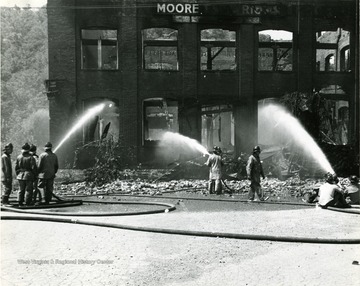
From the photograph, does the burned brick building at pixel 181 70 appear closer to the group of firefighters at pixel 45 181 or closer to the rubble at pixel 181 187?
the rubble at pixel 181 187

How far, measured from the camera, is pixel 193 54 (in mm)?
22625

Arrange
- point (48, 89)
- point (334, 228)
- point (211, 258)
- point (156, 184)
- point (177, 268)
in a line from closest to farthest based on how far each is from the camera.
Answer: point (177, 268) < point (211, 258) < point (334, 228) < point (156, 184) < point (48, 89)

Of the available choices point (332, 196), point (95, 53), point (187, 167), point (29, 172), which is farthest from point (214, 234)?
point (95, 53)

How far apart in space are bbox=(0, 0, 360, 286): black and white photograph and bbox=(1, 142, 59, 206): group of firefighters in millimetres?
39

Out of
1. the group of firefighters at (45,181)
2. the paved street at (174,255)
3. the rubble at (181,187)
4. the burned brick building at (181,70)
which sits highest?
the burned brick building at (181,70)

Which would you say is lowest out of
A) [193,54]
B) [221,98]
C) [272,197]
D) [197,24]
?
[272,197]

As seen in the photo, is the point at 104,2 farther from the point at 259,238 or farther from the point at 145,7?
the point at 259,238

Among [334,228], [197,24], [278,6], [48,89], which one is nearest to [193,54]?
[197,24]

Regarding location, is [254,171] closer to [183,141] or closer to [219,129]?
[183,141]

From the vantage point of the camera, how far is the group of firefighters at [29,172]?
1184 centimetres

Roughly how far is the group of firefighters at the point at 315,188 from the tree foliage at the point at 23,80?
Answer: 30.9 meters

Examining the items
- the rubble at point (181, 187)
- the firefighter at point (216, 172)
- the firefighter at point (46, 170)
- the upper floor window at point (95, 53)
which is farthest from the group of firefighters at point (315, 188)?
the upper floor window at point (95, 53)

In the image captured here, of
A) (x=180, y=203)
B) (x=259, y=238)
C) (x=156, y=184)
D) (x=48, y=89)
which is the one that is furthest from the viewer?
(x=48, y=89)

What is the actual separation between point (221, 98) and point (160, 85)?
323 centimetres
